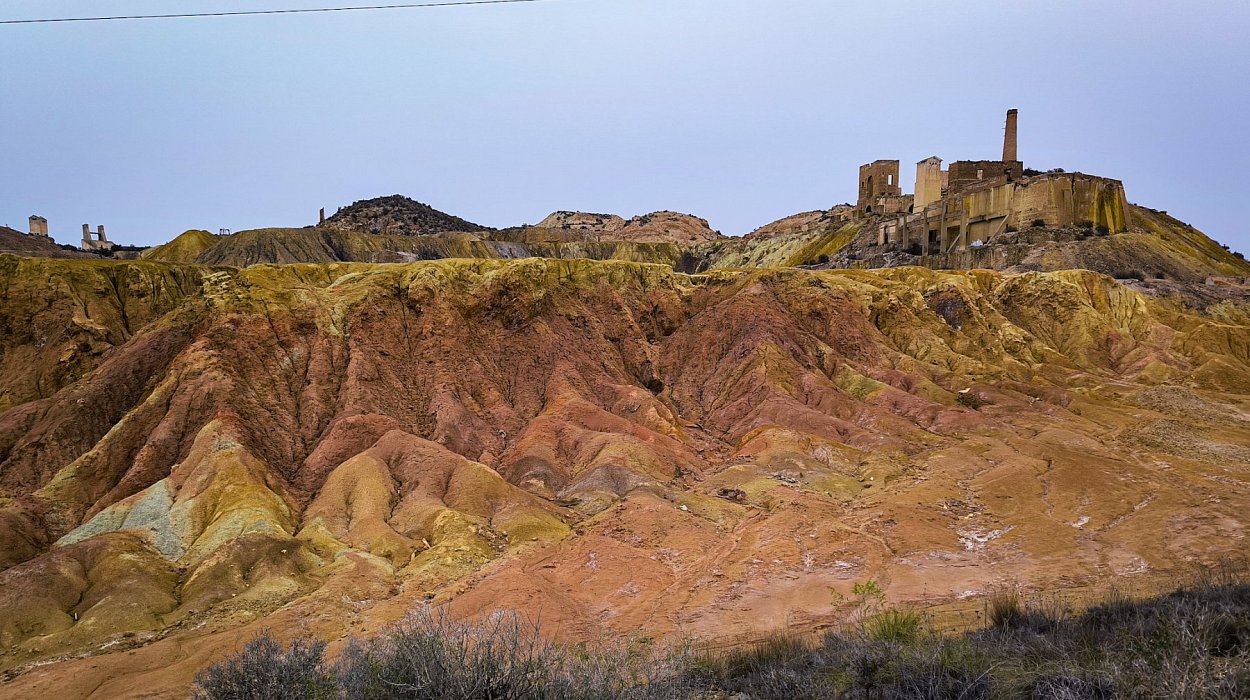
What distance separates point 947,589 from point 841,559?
12.4ft

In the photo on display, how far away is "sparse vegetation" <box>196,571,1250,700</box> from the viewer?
29.1ft

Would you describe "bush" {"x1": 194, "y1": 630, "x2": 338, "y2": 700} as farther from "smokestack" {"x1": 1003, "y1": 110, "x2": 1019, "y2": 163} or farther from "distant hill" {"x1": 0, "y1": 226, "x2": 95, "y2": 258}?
"smokestack" {"x1": 1003, "y1": 110, "x2": 1019, "y2": 163}

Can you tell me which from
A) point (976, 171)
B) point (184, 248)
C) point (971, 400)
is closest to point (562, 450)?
point (971, 400)

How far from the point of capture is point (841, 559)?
→ 26250 millimetres

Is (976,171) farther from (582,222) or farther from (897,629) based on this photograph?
(897,629)

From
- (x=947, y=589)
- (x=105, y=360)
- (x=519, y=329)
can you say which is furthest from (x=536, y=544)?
(x=105, y=360)

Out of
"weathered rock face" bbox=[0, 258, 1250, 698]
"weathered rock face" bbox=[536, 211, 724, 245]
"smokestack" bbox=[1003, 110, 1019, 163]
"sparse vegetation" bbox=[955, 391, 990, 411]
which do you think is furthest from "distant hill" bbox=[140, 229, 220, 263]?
"smokestack" bbox=[1003, 110, 1019, 163]

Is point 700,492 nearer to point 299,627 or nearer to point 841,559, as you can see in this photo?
point 841,559

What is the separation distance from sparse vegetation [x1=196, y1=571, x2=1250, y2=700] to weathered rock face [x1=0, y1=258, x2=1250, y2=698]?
30.3ft

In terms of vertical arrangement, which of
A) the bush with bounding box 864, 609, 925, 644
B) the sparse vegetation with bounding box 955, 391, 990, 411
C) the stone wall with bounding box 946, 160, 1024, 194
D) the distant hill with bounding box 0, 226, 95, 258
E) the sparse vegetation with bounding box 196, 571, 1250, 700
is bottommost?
the bush with bounding box 864, 609, 925, 644

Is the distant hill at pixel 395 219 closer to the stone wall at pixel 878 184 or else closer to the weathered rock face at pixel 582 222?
the weathered rock face at pixel 582 222

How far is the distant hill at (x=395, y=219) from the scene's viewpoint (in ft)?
341

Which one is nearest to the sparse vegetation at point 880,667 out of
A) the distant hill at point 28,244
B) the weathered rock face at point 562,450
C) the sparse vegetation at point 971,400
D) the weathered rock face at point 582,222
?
the weathered rock face at point 562,450

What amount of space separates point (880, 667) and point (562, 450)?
26.5m
